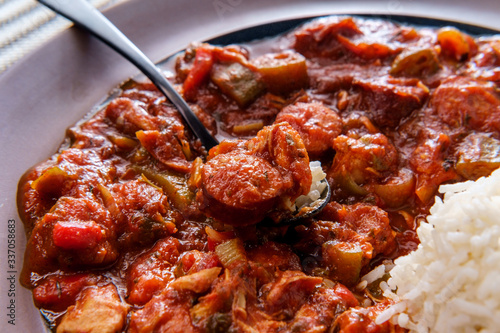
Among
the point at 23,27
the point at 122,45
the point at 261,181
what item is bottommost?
the point at 261,181

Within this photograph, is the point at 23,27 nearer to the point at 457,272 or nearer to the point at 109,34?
the point at 109,34

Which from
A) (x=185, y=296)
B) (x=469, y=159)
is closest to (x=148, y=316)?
(x=185, y=296)

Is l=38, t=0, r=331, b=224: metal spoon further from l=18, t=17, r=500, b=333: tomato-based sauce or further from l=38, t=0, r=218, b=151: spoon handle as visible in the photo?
l=18, t=17, r=500, b=333: tomato-based sauce

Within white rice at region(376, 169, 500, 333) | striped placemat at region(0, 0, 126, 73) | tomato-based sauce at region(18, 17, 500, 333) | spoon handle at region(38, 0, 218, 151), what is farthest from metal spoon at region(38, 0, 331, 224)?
white rice at region(376, 169, 500, 333)

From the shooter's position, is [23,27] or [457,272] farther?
[23,27]

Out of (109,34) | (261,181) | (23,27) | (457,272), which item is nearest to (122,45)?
(109,34)

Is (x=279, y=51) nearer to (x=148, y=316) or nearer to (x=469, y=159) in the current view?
(x=469, y=159)
